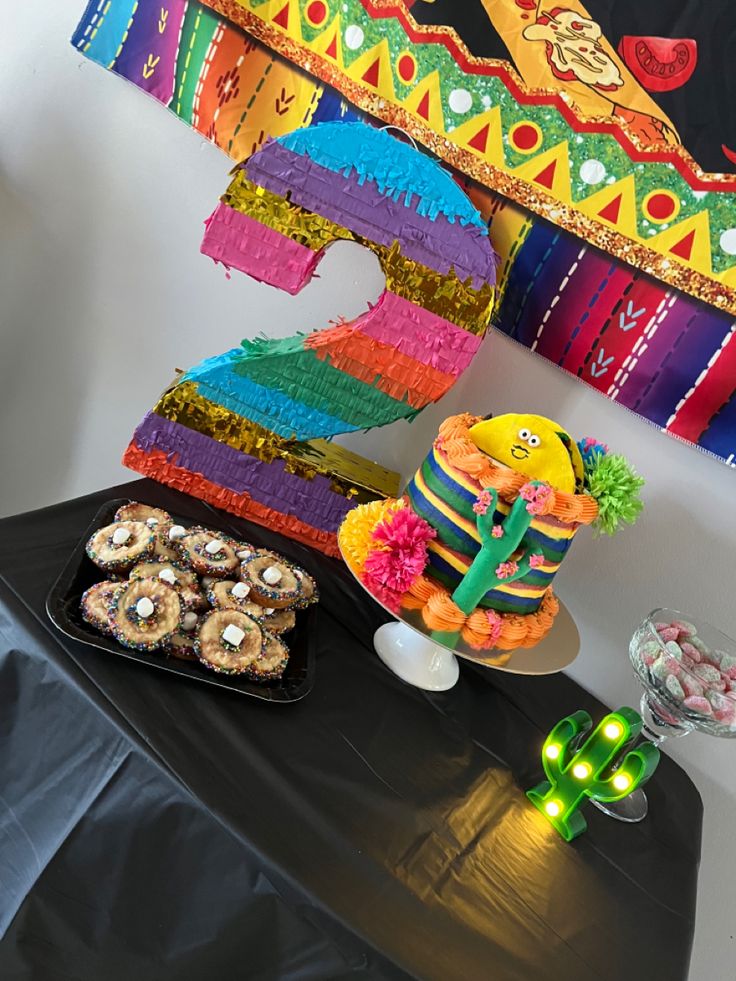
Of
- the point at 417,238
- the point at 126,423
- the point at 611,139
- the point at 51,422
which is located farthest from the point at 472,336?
the point at 51,422

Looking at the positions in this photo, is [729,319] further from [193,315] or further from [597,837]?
[193,315]

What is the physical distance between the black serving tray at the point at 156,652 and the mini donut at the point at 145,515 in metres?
0.02

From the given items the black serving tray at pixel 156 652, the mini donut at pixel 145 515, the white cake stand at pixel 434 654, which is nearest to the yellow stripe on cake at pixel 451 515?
the white cake stand at pixel 434 654

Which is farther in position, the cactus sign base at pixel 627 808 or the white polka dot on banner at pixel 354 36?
the white polka dot on banner at pixel 354 36

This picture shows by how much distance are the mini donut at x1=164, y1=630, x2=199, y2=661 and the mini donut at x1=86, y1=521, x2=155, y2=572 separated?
0.36 ft

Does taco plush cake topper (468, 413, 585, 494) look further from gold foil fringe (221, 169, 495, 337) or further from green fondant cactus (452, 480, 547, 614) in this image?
gold foil fringe (221, 169, 495, 337)

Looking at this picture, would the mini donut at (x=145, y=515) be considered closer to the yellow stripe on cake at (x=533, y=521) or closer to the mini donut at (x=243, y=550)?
the mini donut at (x=243, y=550)

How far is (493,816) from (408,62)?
3.23ft

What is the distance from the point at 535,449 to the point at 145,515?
20.0 inches

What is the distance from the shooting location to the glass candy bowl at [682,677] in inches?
35.0

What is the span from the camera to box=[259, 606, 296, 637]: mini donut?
37.7 inches

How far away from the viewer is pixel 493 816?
35.4 inches

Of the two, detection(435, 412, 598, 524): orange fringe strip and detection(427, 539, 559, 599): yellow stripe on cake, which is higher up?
detection(435, 412, 598, 524): orange fringe strip

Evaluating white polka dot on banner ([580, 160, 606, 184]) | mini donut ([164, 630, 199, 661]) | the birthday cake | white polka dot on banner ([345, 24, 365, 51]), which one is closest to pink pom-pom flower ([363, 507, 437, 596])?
the birthday cake
